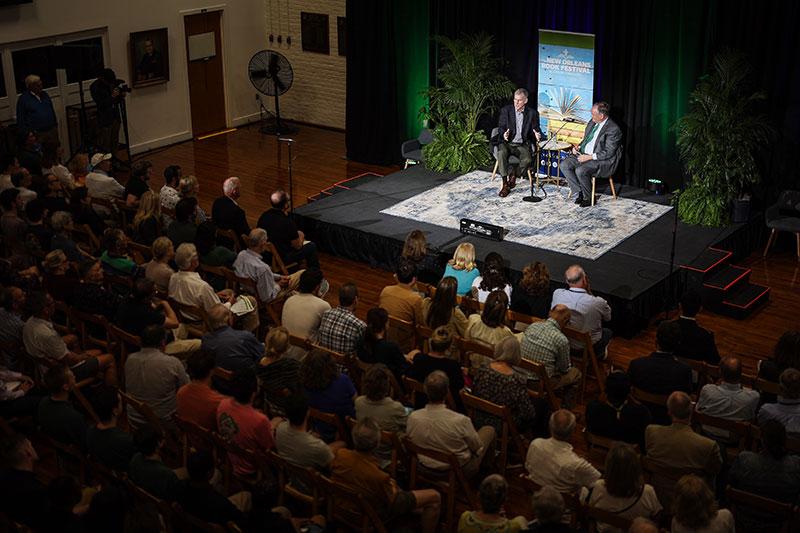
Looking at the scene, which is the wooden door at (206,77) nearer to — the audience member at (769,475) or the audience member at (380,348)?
the audience member at (380,348)

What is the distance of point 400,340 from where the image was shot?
7707 millimetres

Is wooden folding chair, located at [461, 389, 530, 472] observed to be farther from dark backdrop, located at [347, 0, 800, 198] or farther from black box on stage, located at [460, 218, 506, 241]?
dark backdrop, located at [347, 0, 800, 198]

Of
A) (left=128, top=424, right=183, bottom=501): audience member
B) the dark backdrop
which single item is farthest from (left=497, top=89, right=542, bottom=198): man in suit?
(left=128, top=424, right=183, bottom=501): audience member

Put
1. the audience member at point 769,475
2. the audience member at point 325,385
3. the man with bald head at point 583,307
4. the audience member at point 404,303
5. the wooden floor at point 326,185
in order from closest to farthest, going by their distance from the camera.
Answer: the audience member at point 769,475 < the audience member at point 325,385 < the audience member at point 404,303 < the man with bald head at point 583,307 < the wooden floor at point 326,185

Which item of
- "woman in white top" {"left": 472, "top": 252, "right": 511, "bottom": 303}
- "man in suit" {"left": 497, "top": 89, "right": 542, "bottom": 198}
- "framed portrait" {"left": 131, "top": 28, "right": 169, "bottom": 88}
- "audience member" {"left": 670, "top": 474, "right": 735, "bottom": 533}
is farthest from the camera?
"framed portrait" {"left": 131, "top": 28, "right": 169, "bottom": 88}

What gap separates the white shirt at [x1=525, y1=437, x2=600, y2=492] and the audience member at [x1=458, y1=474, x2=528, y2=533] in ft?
1.94

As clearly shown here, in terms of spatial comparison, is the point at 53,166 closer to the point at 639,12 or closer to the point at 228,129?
the point at 228,129

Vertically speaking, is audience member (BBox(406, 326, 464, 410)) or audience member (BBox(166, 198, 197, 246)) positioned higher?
audience member (BBox(166, 198, 197, 246))

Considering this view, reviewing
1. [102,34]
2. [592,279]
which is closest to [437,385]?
[592,279]

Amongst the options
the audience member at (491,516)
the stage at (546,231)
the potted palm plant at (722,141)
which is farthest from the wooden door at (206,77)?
the audience member at (491,516)

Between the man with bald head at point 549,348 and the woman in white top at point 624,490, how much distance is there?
178cm

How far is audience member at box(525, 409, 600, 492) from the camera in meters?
5.57

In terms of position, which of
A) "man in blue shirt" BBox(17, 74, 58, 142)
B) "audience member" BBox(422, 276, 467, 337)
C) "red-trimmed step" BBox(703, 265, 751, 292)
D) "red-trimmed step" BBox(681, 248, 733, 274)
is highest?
"man in blue shirt" BBox(17, 74, 58, 142)

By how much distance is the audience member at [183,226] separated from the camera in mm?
8961
